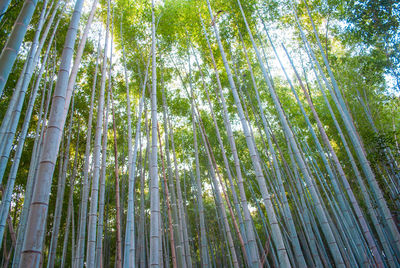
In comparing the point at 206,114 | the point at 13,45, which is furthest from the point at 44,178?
the point at 206,114

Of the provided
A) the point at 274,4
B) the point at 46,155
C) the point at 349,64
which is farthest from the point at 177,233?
the point at 349,64

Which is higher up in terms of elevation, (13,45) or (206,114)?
(206,114)

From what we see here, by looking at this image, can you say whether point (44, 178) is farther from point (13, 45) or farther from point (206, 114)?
point (206, 114)

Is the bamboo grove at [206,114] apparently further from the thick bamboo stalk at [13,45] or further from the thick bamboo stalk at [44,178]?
the thick bamboo stalk at [44,178]

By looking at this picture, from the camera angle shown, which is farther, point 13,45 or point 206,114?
point 206,114

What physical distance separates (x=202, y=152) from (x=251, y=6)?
14.4 feet

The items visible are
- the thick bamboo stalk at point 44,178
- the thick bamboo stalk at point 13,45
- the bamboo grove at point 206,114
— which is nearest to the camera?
the thick bamboo stalk at point 44,178

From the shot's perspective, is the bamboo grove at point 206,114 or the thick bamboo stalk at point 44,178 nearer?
the thick bamboo stalk at point 44,178

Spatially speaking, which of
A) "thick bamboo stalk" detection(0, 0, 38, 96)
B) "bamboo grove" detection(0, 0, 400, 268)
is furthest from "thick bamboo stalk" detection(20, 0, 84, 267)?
"bamboo grove" detection(0, 0, 400, 268)

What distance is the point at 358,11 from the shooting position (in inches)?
179

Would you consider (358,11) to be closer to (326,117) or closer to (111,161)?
(326,117)

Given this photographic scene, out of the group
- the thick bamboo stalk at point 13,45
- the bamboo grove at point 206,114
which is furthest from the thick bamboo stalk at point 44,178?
the bamboo grove at point 206,114

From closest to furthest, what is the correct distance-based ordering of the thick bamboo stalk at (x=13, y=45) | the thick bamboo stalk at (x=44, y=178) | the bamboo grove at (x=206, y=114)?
1. the thick bamboo stalk at (x=44, y=178)
2. the thick bamboo stalk at (x=13, y=45)
3. the bamboo grove at (x=206, y=114)

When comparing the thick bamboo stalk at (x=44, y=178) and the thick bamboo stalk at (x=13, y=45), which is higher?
the thick bamboo stalk at (x=13, y=45)
